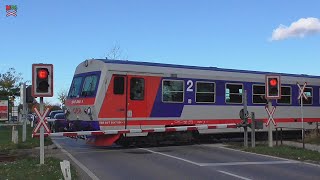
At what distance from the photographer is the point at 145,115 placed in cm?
2000

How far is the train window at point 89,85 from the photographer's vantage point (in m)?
19.6

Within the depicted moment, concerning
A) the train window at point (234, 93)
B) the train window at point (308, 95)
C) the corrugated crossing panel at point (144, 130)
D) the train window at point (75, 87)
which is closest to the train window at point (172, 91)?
the corrugated crossing panel at point (144, 130)

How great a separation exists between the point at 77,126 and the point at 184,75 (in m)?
5.03

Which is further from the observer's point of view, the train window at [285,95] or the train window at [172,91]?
the train window at [285,95]

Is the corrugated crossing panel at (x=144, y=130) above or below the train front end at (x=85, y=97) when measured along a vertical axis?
below

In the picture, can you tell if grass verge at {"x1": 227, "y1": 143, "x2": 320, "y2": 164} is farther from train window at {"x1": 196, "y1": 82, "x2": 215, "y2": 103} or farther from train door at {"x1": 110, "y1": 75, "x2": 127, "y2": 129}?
train door at {"x1": 110, "y1": 75, "x2": 127, "y2": 129}

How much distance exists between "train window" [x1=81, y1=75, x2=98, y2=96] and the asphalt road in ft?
7.63

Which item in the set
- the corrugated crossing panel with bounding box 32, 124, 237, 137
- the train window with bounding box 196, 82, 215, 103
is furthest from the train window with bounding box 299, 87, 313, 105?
the train window with bounding box 196, 82, 215, 103

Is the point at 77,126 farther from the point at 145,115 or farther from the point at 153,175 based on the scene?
the point at 153,175

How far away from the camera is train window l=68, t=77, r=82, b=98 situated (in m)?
20.9

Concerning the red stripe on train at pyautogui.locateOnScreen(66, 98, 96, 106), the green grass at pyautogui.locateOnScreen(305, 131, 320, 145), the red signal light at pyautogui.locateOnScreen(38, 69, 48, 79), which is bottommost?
the green grass at pyautogui.locateOnScreen(305, 131, 320, 145)

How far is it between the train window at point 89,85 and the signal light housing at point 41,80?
482cm

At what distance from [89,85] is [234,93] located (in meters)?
6.95

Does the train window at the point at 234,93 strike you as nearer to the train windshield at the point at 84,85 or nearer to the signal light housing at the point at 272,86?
the signal light housing at the point at 272,86
